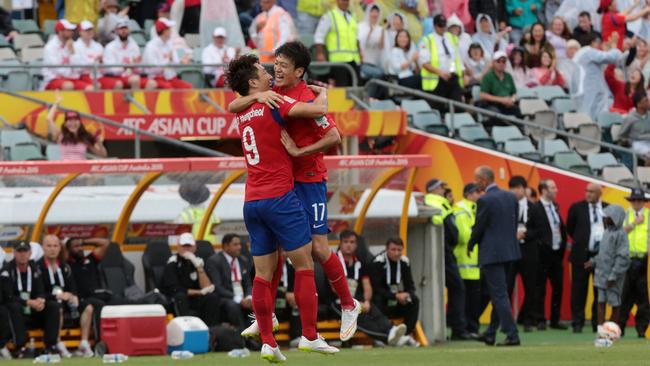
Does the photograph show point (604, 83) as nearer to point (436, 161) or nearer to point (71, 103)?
point (436, 161)

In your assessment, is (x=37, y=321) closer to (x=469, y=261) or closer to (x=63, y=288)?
(x=63, y=288)

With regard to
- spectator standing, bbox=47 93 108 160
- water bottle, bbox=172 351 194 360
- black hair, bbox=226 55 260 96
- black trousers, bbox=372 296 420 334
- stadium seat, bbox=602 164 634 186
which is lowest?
water bottle, bbox=172 351 194 360

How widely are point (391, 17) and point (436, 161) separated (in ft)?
9.27

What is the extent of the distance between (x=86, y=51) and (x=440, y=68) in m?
5.39

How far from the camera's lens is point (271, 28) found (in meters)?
25.3

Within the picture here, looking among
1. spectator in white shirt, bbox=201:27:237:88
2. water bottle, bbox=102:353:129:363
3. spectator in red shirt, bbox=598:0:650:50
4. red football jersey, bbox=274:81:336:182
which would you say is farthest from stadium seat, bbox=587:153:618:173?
red football jersey, bbox=274:81:336:182

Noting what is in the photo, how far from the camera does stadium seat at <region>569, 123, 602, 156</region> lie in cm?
2559

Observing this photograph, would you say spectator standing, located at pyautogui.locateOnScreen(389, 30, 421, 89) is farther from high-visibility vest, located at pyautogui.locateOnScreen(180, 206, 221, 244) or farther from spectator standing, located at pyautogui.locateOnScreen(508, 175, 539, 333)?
high-visibility vest, located at pyautogui.locateOnScreen(180, 206, 221, 244)

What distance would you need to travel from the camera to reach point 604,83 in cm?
2745

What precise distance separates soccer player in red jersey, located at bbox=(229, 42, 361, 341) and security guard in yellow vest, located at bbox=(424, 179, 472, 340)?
7.90 metres

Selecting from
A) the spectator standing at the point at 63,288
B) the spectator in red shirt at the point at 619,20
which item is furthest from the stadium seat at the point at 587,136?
the spectator standing at the point at 63,288

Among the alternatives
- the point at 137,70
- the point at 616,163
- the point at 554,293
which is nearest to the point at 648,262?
the point at 554,293

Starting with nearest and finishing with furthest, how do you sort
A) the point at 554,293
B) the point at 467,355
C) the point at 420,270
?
1. the point at 467,355
2. the point at 420,270
3. the point at 554,293

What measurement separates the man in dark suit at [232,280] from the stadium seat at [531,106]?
307 inches
